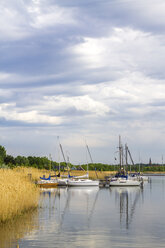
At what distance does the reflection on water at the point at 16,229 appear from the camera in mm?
20188

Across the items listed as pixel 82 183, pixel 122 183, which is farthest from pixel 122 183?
pixel 82 183

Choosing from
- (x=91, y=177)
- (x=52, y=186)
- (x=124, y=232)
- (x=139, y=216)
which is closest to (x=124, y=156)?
(x=91, y=177)

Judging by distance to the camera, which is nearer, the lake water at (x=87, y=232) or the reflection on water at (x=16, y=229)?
the lake water at (x=87, y=232)

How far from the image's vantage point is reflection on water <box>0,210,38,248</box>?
2019 cm

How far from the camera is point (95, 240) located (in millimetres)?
21188

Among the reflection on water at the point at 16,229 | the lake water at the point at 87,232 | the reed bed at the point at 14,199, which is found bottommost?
the lake water at the point at 87,232

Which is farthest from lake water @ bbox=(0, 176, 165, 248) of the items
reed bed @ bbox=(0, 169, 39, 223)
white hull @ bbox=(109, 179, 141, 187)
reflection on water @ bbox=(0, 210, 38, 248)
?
white hull @ bbox=(109, 179, 141, 187)

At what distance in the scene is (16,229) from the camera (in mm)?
23250

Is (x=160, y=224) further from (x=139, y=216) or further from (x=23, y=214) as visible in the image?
(x=23, y=214)

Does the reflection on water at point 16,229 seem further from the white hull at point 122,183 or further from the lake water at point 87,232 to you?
the white hull at point 122,183

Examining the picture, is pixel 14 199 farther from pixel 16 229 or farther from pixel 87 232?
pixel 87 232

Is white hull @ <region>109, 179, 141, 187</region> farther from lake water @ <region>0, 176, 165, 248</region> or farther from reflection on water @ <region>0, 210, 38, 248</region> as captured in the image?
reflection on water @ <region>0, 210, 38, 248</region>

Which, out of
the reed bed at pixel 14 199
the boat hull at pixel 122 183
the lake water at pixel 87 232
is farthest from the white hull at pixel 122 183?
the reed bed at pixel 14 199

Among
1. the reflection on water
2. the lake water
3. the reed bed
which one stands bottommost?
the lake water
